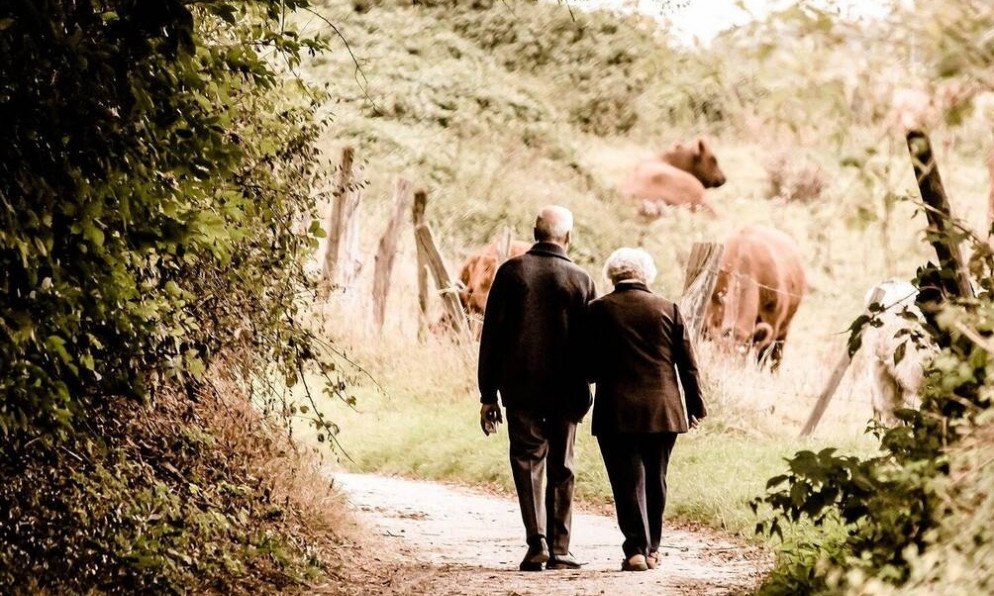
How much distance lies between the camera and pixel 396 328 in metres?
17.2

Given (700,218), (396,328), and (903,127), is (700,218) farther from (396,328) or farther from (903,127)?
(903,127)

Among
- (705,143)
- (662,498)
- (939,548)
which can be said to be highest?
(705,143)

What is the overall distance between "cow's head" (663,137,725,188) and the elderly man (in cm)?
2435

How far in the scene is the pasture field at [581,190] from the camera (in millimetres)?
4312

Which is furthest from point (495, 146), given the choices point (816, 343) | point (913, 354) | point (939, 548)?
point (939, 548)

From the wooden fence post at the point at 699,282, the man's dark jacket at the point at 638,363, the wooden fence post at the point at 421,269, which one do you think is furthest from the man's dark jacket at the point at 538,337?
the wooden fence post at the point at 421,269

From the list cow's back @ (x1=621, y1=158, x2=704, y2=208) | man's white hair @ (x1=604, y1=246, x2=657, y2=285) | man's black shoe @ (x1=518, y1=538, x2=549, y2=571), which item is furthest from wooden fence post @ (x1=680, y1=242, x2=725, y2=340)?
cow's back @ (x1=621, y1=158, x2=704, y2=208)

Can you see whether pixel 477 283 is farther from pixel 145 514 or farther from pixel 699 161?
pixel 699 161

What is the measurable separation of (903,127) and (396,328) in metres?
13.6

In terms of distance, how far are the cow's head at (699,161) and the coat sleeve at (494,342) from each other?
2442 centimetres

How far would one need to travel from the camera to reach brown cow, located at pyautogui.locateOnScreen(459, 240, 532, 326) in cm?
1739

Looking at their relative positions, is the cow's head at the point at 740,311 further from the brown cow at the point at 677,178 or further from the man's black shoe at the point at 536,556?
the brown cow at the point at 677,178

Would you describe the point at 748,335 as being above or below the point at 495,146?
below

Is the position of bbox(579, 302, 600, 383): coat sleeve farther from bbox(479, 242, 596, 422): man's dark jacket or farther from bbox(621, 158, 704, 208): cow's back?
bbox(621, 158, 704, 208): cow's back
